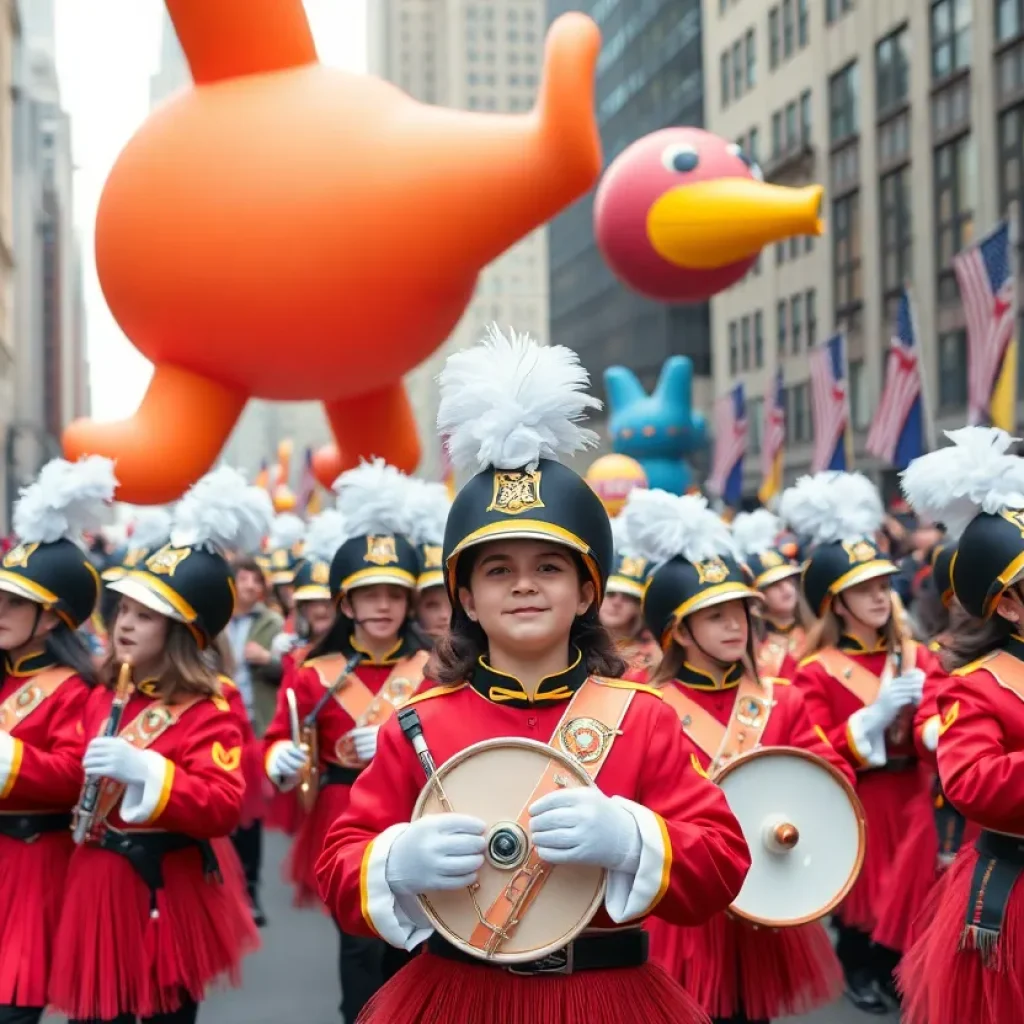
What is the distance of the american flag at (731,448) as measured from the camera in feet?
66.1

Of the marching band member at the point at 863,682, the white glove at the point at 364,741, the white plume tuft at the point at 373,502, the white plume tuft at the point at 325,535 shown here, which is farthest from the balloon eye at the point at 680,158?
the white glove at the point at 364,741

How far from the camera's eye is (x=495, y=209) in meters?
7.60

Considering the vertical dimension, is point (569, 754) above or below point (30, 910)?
above

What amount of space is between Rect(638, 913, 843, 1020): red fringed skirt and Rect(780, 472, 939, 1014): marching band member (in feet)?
4.18

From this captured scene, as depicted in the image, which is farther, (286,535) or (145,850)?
(286,535)

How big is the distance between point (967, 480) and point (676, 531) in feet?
4.35

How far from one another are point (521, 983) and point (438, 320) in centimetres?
554

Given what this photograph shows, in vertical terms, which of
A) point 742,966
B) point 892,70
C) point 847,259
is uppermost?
point 892,70

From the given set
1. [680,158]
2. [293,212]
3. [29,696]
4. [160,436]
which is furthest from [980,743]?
[680,158]

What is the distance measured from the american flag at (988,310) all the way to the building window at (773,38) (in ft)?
91.9

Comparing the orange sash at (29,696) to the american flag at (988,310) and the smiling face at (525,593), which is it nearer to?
the smiling face at (525,593)

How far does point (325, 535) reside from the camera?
782 centimetres

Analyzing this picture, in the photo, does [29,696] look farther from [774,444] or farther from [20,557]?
[774,444]

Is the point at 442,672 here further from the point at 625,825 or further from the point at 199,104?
the point at 199,104
